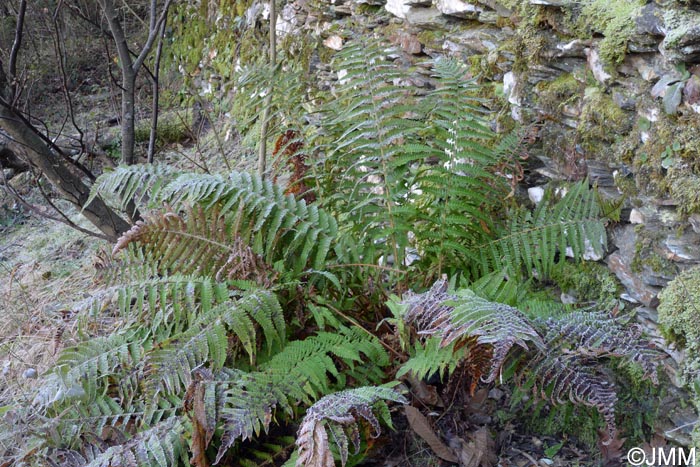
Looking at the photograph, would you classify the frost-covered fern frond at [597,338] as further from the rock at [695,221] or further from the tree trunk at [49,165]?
the tree trunk at [49,165]

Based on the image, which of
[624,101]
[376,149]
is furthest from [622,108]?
[376,149]

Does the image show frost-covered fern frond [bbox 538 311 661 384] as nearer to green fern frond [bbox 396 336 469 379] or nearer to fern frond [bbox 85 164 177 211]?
green fern frond [bbox 396 336 469 379]

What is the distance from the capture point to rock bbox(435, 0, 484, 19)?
9.43 feet

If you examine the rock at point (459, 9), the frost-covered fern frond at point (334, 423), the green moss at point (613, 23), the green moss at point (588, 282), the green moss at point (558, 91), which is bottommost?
the green moss at point (588, 282)

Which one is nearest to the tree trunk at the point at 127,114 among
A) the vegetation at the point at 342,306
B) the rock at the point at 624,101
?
the vegetation at the point at 342,306

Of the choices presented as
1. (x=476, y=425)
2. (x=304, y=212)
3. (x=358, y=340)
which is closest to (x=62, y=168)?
(x=304, y=212)

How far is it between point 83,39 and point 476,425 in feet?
20.2

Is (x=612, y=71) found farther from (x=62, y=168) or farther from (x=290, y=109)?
(x=62, y=168)

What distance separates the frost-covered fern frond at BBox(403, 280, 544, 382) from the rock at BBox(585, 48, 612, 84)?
3.15ft

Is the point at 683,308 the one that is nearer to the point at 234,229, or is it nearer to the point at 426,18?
the point at 234,229

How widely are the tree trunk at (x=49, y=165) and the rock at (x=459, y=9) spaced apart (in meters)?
1.88

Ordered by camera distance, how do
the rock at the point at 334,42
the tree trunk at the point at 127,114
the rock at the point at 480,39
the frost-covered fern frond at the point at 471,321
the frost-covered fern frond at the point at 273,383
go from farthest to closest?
the rock at the point at 334,42, the tree trunk at the point at 127,114, the rock at the point at 480,39, the frost-covered fern frond at the point at 273,383, the frost-covered fern frond at the point at 471,321

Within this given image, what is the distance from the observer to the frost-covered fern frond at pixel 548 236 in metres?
2.27

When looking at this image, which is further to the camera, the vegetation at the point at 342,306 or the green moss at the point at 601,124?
the green moss at the point at 601,124
